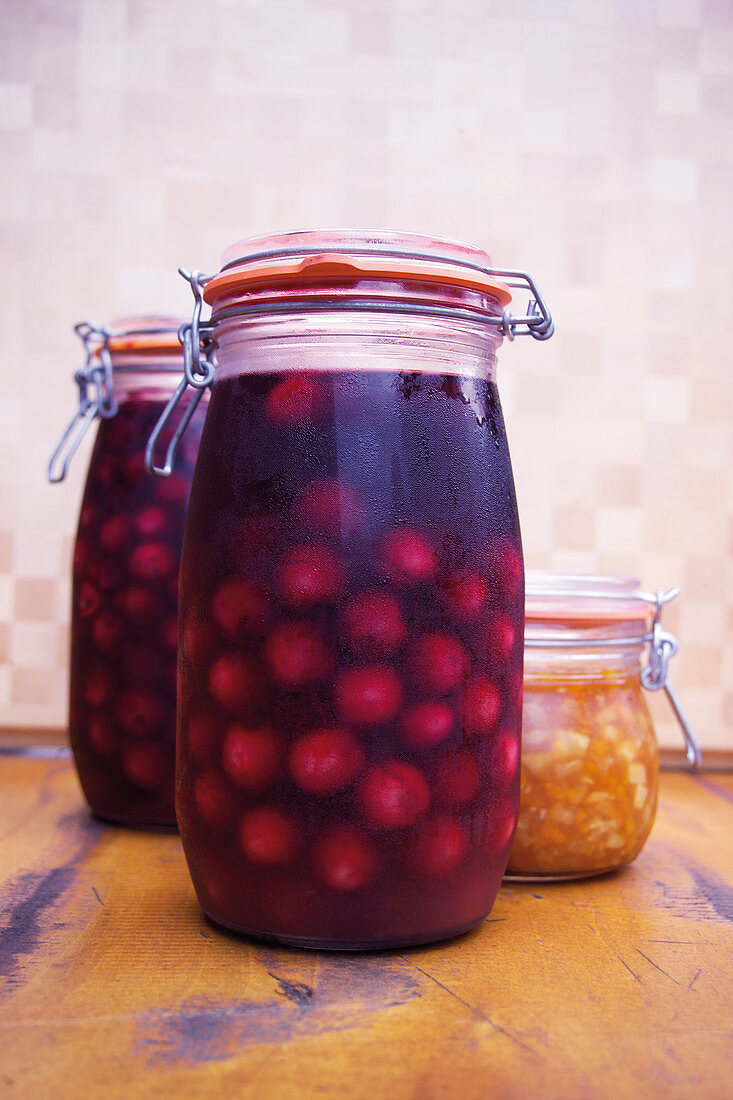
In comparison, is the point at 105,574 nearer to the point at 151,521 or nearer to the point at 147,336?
the point at 151,521

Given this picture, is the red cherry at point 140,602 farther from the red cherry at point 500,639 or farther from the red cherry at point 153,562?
the red cherry at point 500,639

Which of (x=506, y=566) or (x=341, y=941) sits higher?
(x=506, y=566)

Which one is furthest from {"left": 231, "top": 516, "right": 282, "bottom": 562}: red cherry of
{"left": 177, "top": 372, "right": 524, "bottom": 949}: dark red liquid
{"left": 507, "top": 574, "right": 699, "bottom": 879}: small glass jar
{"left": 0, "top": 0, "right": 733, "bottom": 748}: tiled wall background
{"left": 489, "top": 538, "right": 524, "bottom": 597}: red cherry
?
{"left": 0, "top": 0, "right": 733, "bottom": 748}: tiled wall background

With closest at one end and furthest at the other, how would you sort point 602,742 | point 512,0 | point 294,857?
point 294,857, point 602,742, point 512,0

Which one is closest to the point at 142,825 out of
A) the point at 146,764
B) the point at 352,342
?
the point at 146,764

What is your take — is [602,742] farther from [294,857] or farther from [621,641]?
[294,857]

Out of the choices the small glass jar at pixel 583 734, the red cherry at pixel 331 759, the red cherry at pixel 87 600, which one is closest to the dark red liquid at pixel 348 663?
the red cherry at pixel 331 759

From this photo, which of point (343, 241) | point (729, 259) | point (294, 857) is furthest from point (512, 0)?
point (294, 857)
